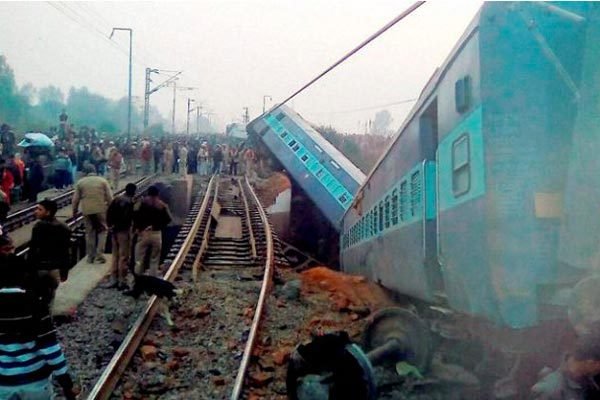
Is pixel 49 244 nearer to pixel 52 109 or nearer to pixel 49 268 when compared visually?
pixel 49 268

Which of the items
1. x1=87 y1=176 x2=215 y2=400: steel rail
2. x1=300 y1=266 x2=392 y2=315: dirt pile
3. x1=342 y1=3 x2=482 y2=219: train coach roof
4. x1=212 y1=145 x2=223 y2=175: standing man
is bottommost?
x1=87 y1=176 x2=215 y2=400: steel rail

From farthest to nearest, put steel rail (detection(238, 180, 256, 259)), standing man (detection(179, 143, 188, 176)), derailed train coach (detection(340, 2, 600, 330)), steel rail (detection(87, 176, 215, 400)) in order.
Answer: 1. standing man (detection(179, 143, 188, 176))
2. steel rail (detection(238, 180, 256, 259))
3. steel rail (detection(87, 176, 215, 400))
4. derailed train coach (detection(340, 2, 600, 330))

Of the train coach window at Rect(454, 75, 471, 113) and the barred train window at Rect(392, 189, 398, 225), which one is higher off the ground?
the train coach window at Rect(454, 75, 471, 113)

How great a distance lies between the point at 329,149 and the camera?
2394 cm

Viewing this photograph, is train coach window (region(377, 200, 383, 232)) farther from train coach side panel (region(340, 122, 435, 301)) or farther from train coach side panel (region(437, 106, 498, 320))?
train coach side panel (region(437, 106, 498, 320))

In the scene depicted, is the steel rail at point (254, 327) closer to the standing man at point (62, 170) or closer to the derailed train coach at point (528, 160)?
the derailed train coach at point (528, 160)

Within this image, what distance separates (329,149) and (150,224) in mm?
14112

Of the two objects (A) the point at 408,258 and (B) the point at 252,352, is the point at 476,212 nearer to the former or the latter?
(A) the point at 408,258

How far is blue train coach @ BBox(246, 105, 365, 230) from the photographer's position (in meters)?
20.1

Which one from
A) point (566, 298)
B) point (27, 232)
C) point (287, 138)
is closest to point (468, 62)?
point (566, 298)

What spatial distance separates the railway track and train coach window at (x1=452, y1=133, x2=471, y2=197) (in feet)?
8.91

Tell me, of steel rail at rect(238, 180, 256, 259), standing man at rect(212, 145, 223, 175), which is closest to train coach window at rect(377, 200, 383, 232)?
steel rail at rect(238, 180, 256, 259)

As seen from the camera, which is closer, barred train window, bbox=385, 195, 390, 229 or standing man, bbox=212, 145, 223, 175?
barred train window, bbox=385, 195, 390, 229

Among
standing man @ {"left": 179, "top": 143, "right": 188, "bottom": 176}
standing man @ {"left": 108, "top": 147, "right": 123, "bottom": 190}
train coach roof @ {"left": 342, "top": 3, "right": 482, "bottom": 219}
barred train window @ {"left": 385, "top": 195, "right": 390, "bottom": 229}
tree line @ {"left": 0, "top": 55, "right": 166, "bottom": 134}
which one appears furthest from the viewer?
tree line @ {"left": 0, "top": 55, "right": 166, "bottom": 134}
